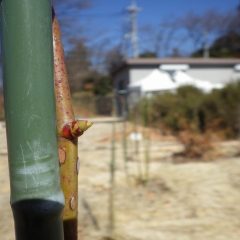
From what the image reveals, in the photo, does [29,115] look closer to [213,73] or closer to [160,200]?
[160,200]

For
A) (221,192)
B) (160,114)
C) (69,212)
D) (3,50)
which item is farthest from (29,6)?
(160,114)

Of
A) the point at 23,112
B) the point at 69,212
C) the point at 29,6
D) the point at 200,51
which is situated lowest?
the point at 69,212

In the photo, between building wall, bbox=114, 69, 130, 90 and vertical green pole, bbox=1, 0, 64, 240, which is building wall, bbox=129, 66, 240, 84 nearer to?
building wall, bbox=114, 69, 130, 90

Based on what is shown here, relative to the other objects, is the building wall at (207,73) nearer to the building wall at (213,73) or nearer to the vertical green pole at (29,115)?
the building wall at (213,73)

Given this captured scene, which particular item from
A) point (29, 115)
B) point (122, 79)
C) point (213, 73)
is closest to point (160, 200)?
point (29, 115)

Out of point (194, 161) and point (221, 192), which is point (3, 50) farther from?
point (194, 161)

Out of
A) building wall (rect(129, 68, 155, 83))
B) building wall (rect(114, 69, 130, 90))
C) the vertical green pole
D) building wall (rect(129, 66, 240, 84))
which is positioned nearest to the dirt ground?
the vertical green pole

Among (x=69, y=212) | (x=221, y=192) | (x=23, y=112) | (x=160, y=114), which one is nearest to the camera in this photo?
(x=23, y=112)

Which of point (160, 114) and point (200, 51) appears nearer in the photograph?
point (160, 114)
